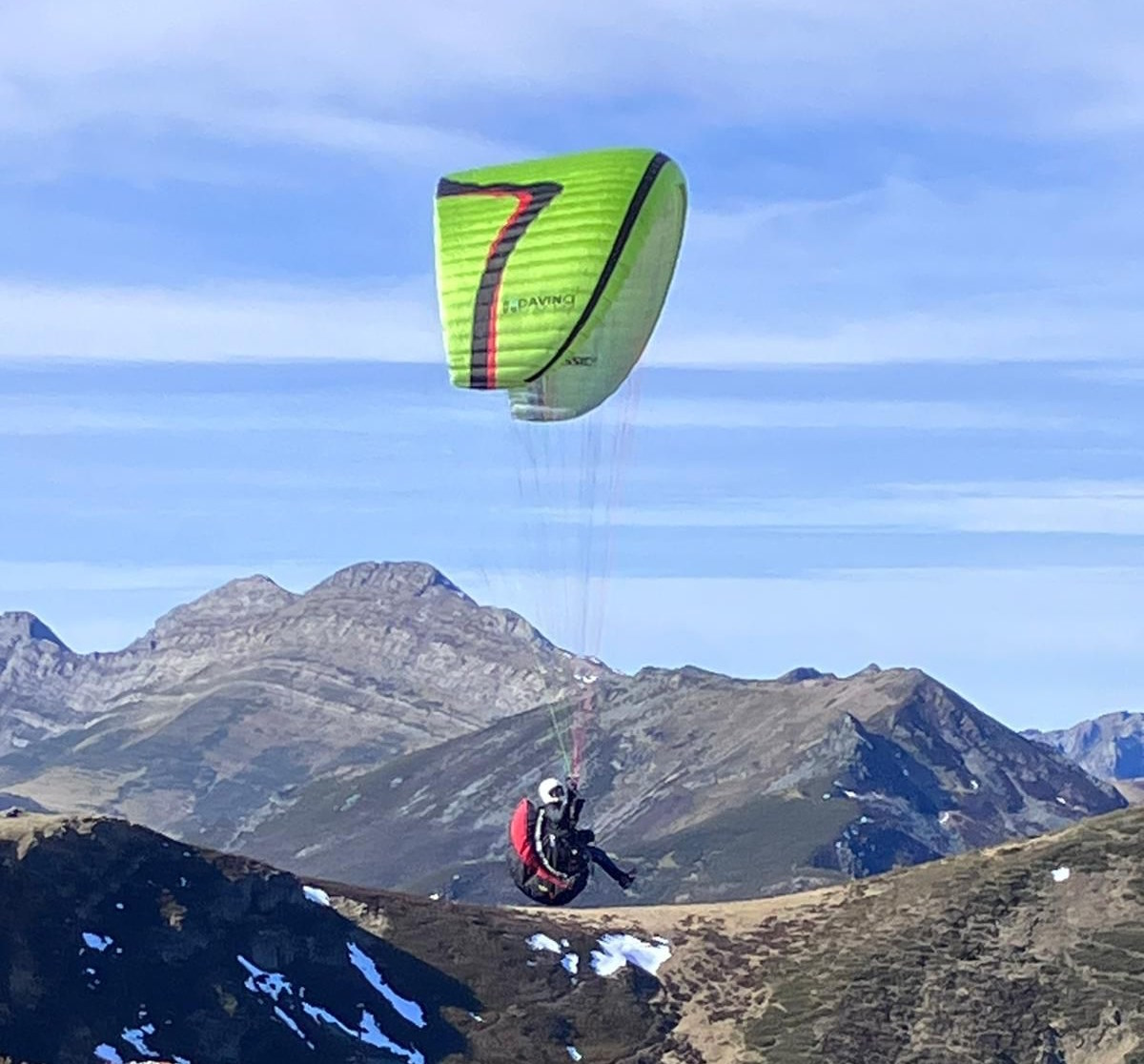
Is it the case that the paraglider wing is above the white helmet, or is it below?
above

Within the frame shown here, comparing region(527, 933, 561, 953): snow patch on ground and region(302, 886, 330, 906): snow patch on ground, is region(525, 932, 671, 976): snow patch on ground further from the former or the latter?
region(302, 886, 330, 906): snow patch on ground

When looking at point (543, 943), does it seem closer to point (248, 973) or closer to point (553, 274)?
point (248, 973)

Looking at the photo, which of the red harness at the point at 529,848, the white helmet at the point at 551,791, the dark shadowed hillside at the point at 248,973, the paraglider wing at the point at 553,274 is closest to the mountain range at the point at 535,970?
the dark shadowed hillside at the point at 248,973

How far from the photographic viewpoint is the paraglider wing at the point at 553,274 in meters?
48.2

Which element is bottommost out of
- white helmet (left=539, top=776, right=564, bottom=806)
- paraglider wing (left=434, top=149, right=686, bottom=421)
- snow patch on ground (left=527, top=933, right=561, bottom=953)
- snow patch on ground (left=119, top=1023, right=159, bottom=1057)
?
snow patch on ground (left=119, top=1023, right=159, bottom=1057)

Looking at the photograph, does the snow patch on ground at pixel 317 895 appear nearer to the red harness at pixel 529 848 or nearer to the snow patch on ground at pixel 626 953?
the snow patch on ground at pixel 626 953

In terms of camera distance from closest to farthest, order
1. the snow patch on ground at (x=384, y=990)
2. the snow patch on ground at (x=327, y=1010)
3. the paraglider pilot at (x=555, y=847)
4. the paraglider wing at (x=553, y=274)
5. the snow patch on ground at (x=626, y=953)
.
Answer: the paraglider pilot at (x=555, y=847) → the paraglider wing at (x=553, y=274) → the snow patch on ground at (x=327, y=1010) → the snow patch on ground at (x=384, y=990) → the snow patch on ground at (x=626, y=953)

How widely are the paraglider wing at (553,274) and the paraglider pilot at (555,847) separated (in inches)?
330

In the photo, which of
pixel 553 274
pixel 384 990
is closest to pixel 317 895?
pixel 384 990

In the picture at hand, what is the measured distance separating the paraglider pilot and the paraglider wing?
8.38 m

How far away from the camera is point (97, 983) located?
13562 cm

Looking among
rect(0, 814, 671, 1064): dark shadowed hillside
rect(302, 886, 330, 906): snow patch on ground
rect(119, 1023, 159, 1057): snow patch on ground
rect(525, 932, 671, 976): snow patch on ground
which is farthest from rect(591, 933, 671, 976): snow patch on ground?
rect(119, 1023, 159, 1057): snow patch on ground

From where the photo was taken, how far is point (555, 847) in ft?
154

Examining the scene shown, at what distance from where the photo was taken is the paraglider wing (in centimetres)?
4816
